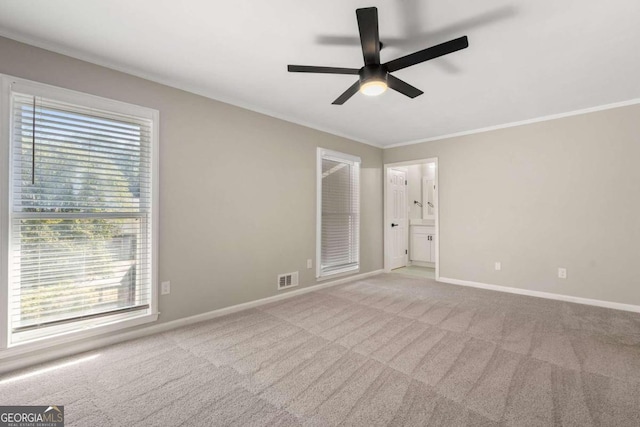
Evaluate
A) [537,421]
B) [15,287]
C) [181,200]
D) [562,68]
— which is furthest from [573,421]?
[15,287]

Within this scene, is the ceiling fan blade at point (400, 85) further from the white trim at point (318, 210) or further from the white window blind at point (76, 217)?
the white window blind at point (76, 217)

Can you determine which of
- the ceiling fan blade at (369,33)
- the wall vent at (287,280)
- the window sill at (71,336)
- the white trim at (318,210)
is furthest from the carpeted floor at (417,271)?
the window sill at (71,336)

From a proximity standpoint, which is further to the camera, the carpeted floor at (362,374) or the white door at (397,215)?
the white door at (397,215)

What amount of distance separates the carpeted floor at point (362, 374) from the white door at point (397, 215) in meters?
2.55

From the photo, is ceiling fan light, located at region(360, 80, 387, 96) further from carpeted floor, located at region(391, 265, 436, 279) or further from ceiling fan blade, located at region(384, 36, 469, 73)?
carpeted floor, located at region(391, 265, 436, 279)

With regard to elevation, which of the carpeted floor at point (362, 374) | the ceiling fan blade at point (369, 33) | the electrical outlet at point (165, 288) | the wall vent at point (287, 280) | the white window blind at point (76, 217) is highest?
the ceiling fan blade at point (369, 33)

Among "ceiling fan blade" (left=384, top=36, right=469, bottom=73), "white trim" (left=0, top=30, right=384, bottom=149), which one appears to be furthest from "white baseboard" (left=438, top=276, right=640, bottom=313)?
"ceiling fan blade" (left=384, top=36, right=469, bottom=73)

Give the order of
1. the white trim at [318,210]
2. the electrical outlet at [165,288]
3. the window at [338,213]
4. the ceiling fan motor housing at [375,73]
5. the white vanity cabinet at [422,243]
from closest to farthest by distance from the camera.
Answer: the ceiling fan motor housing at [375,73]
the electrical outlet at [165,288]
the white trim at [318,210]
the window at [338,213]
the white vanity cabinet at [422,243]

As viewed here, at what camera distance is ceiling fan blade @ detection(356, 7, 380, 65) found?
1.48 meters

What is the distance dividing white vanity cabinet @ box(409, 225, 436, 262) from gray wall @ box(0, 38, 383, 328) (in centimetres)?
308

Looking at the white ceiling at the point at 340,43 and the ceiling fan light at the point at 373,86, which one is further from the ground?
the white ceiling at the point at 340,43

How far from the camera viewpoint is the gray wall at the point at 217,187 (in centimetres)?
247

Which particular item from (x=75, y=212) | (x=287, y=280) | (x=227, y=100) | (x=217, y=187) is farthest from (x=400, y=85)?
(x=75, y=212)

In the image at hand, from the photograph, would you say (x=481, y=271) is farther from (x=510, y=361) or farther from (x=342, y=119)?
(x=342, y=119)
